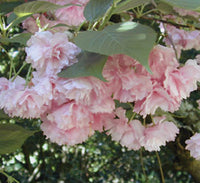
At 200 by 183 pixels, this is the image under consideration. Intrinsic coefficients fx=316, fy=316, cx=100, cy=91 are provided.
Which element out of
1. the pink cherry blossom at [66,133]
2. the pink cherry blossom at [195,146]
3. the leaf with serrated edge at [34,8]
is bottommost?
the pink cherry blossom at [195,146]

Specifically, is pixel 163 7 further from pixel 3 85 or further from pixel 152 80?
pixel 3 85

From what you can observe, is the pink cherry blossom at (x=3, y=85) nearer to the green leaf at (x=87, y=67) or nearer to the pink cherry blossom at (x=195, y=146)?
the green leaf at (x=87, y=67)

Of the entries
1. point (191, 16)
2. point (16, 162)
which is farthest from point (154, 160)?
point (191, 16)

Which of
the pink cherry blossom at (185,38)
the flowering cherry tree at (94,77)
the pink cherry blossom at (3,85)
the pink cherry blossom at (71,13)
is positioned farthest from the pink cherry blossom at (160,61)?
the pink cherry blossom at (185,38)

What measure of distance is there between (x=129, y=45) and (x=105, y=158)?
8.38 feet

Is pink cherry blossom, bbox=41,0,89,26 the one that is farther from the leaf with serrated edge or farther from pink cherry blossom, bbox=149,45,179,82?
pink cherry blossom, bbox=149,45,179,82

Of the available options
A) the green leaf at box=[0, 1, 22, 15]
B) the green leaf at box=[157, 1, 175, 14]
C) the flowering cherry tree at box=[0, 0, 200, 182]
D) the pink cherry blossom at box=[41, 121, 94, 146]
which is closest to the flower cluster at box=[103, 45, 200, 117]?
the flowering cherry tree at box=[0, 0, 200, 182]

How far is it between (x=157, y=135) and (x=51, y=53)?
1.16 ft

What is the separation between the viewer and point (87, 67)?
55 cm

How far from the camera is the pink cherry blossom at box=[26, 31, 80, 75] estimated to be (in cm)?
61

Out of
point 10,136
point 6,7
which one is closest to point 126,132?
point 10,136

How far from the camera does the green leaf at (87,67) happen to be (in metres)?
0.54

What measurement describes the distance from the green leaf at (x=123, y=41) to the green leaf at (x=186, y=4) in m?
0.06

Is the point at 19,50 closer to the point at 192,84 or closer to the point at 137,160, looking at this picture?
the point at 137,160
